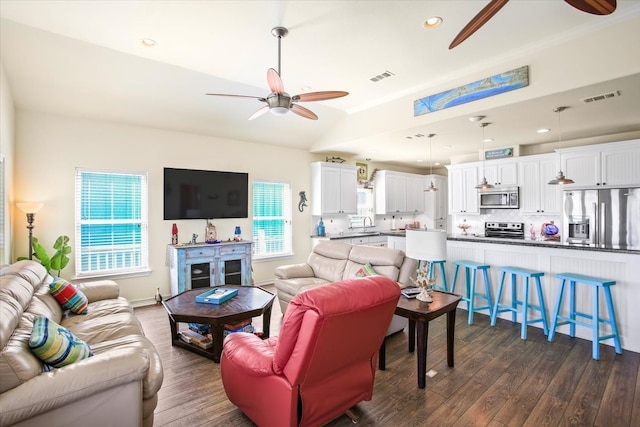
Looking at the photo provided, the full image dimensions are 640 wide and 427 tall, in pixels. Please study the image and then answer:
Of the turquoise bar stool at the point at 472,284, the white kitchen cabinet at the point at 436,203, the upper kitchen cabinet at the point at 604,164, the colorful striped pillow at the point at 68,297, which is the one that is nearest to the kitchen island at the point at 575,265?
the turquoise bar stool at the point at 472,284

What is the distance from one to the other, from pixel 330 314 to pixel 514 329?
331cm

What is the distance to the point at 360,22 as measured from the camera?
9.89 ft

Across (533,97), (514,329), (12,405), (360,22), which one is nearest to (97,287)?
(12,405)

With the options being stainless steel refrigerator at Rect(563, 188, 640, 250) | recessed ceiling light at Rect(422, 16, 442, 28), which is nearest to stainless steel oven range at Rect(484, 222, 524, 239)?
stainless steel refrigerator at Rect(563, 188, 640, 250)

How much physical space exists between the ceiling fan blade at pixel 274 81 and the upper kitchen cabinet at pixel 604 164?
5350mm

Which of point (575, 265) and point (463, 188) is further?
point (463, 188)

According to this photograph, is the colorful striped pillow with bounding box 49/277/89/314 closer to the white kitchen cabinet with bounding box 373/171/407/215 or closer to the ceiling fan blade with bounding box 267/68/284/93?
the ceiling fan blade with bounding box 267/68/284/93

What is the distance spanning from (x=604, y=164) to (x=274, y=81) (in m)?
5.52

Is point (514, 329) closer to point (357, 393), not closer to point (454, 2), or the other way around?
point (357, 393)

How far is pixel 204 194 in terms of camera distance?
17.8 ft

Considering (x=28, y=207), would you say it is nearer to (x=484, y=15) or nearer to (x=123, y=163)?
(x=123, y=163)

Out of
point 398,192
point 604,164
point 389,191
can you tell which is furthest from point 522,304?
point 398,192

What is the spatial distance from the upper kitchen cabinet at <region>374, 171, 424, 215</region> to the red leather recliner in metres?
6.23

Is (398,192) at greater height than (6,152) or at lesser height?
lesser
